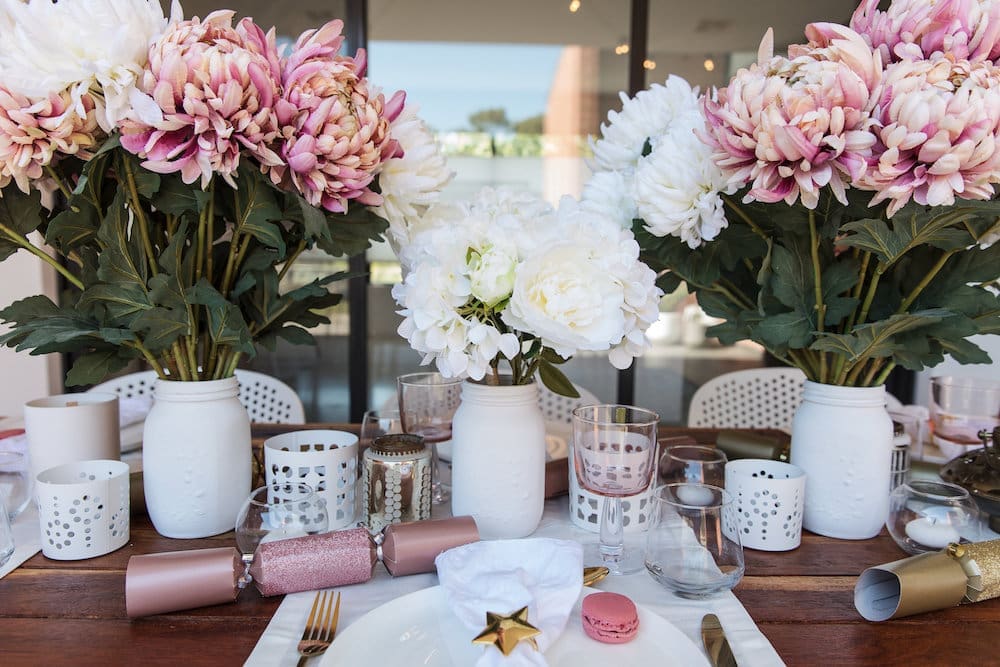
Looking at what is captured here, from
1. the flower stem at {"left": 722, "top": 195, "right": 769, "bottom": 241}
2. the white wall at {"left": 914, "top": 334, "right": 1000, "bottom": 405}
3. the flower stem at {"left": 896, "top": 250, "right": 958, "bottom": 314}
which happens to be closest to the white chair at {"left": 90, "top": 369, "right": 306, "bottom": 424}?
the flower stem at {"left": 722, "top": 195, "right": 769, "bottom": 241}

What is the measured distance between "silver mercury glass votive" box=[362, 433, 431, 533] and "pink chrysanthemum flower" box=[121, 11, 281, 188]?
1.13ft

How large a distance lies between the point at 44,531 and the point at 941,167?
0.94 metres

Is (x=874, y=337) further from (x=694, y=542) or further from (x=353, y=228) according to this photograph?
(x=353, y=228)

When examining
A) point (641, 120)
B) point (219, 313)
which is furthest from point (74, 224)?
point (641, 120)

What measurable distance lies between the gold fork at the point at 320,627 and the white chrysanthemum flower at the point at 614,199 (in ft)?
1.80

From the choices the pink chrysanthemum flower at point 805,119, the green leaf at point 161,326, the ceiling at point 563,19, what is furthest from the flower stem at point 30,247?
the ceiling at point 563,19

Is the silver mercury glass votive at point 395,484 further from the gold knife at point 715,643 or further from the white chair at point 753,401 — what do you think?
the white chair at point 753,401

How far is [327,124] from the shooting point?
66 centimetres

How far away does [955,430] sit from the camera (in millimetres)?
1229

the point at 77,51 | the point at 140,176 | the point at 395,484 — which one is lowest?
the point at 395,484

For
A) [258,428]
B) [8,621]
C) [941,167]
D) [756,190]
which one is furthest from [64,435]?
[941,167]

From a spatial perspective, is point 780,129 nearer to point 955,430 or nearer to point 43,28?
point 43,28

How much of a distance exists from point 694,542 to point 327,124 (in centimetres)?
54

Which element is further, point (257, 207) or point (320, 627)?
point (257, 207)
